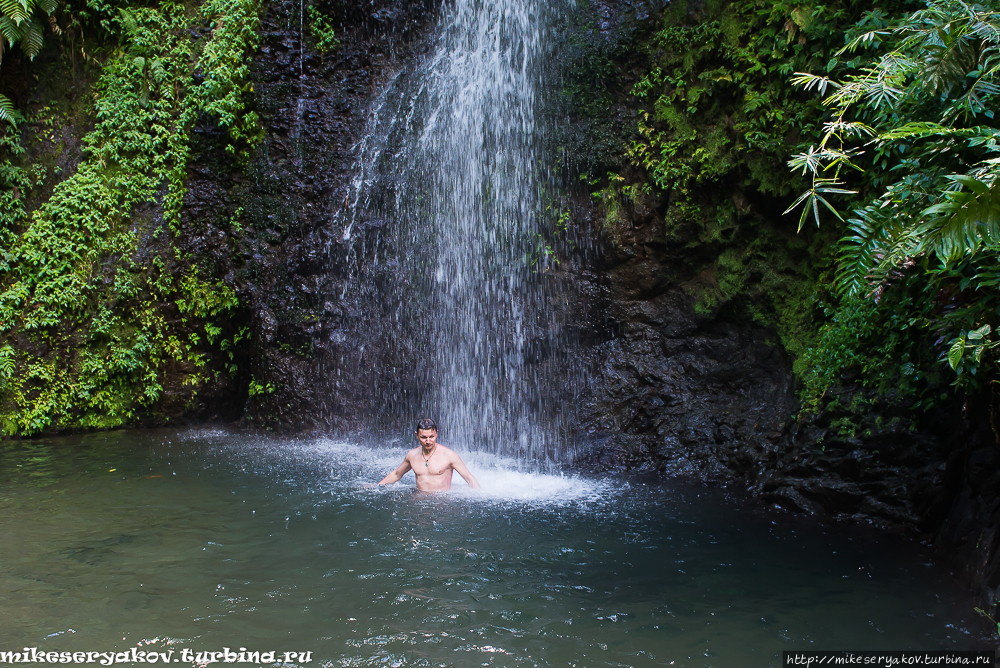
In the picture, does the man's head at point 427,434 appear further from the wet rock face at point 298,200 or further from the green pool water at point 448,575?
the wet rock face at point 298,200

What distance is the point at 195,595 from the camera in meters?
4.07

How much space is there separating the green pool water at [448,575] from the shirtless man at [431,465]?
0.19 m

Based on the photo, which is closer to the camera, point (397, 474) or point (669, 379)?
point (397, 474)

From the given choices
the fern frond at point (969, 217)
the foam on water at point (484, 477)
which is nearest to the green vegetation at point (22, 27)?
the foam on water at point (484, 477)

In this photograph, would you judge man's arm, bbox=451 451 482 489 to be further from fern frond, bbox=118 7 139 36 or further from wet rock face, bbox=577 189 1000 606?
fern frond, bbox=118 7 139 36

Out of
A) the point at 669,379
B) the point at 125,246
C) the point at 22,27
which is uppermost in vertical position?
the point at 22,27

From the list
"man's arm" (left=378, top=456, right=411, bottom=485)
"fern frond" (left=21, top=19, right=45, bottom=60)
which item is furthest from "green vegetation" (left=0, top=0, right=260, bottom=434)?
"man's arm" (left=378, top=456, right=411, bottom=485)

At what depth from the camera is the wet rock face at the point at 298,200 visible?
9453mm

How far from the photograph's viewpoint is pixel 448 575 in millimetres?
4438

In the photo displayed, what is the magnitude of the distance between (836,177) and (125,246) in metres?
9.77

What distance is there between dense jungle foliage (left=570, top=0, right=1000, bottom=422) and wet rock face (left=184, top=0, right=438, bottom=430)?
4.15 meters

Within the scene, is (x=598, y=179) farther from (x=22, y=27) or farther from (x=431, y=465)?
(x=22, y=27)

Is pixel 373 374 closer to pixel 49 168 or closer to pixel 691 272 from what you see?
pixel 691 272

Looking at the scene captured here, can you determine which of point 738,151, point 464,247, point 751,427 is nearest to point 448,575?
point 751,427
